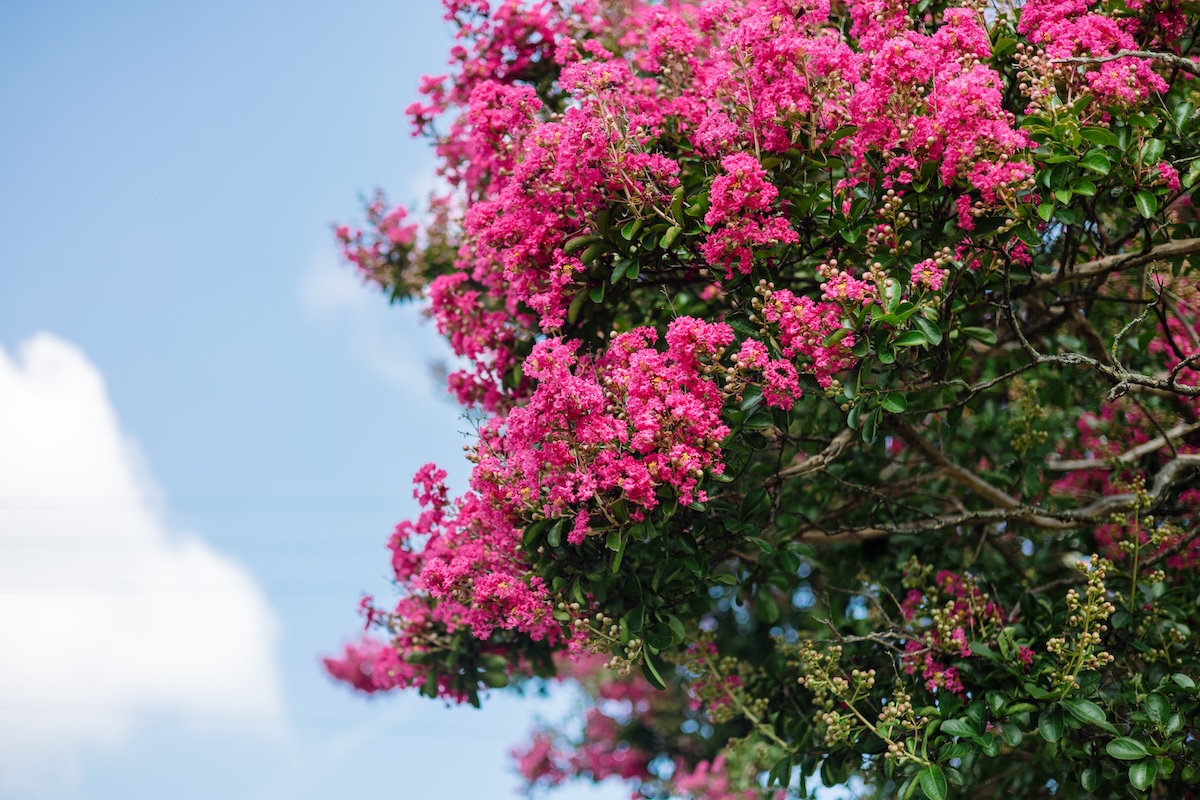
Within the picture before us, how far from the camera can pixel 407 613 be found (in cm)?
441

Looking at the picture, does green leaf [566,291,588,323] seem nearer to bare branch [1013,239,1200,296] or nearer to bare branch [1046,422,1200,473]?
bare branch [1013,239,1200,296]

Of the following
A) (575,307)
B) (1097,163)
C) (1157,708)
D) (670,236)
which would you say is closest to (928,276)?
Answer: (1097,163)

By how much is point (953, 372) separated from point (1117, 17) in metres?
1.33

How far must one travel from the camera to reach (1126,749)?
3354 millimetres

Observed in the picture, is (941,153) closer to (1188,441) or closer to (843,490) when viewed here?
(843,490)

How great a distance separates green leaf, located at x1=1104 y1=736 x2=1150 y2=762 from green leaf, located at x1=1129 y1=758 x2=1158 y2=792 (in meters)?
0.02

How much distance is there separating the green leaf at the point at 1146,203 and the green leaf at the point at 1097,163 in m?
0.20

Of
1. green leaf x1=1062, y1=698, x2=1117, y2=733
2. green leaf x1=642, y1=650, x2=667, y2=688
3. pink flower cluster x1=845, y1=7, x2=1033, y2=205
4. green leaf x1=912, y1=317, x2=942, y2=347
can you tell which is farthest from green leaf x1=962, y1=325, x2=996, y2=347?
green leaf x1=642, y1=650, x2=667, y2=688

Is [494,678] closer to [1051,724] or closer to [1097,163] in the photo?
[1051,724]

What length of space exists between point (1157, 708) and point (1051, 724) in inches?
12.4

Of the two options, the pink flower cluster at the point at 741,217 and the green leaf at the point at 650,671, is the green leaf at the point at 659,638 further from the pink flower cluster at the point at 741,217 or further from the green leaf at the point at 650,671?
the pink flower cluster at the point at 741,217

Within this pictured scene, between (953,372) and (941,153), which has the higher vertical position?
(941,153)

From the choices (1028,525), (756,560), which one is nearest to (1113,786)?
(1028,525)

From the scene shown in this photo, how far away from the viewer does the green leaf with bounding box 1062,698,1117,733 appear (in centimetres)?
338
